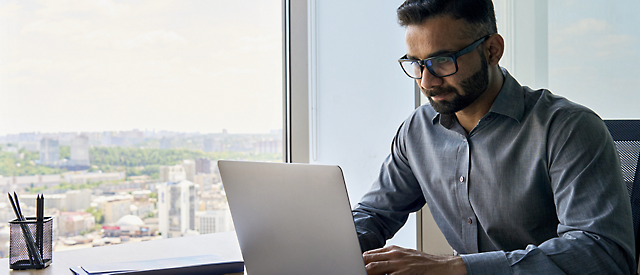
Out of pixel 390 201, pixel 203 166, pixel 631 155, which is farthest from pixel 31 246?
pixel 631 155

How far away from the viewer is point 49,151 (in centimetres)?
175

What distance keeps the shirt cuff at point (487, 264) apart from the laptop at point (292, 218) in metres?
0.21

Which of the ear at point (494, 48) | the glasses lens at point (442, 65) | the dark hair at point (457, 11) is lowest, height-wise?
the glasses lens at point (442, 65)

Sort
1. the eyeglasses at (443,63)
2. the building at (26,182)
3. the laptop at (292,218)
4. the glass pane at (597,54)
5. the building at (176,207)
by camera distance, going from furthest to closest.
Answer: the building at (176,207) < the building at (26,182) < the glass pane at (597,54) < the eyeglasses at (443,63) < the laptop at (292,218)

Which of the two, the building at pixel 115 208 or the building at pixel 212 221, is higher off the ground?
the building at pixel 115 208

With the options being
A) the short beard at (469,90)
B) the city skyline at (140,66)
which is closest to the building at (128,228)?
the city skyline at (140,66)

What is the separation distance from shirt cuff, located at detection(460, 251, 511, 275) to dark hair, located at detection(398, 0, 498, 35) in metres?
0.54

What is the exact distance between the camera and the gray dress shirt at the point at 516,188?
84 centimetres

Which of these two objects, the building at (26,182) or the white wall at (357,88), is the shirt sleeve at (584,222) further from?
the building at (26,182)

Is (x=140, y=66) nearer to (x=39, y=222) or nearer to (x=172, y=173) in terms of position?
(x=172, y=173)

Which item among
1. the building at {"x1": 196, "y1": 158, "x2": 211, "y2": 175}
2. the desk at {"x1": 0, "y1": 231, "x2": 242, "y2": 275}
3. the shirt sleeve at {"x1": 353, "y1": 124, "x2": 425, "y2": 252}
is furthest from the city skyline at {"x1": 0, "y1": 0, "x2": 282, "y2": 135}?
the shirt sleeve at {"x1": 353, "y1": 124, "x2": 425, "y2": 252}

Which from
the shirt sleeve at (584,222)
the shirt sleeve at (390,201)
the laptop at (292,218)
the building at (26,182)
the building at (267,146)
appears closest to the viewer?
the laptop at (292,218)

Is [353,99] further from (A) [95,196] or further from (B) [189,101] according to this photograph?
(A) [95,196]

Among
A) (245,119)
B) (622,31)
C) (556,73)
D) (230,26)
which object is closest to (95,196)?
(245,119)
